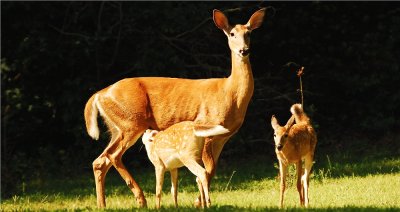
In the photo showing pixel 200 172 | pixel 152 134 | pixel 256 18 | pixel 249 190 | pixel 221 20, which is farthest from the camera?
pixel 249 190

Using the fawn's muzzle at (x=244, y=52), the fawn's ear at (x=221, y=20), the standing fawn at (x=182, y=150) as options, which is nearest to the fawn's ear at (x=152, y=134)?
the standing fawn at (x=182, y=150)

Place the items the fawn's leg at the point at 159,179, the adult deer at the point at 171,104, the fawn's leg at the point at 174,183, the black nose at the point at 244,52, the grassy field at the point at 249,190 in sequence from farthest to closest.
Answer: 1. the grassy field at the point at 249,190
2. the adult deer at the point at 171,104
3. the black nose at the point at 244,52
4. the fawn's leg at the point at 174,183
5. the fawn's leg at the point at 159,179

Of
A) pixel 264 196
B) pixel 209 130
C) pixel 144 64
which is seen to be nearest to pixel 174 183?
pixel 209 130

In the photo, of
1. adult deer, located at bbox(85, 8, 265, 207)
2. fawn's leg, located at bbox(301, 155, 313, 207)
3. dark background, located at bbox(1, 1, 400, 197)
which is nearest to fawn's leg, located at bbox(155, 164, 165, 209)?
adult deer, located at bbox(85, 8, 265, 207)

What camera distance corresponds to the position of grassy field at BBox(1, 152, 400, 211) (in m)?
8.86

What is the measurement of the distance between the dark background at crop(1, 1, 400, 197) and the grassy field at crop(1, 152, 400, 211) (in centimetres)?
114

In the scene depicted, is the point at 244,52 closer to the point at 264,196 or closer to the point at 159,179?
the point at 159,179

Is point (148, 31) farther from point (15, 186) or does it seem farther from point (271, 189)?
point (271, 189)

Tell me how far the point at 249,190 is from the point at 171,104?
2.23 meters

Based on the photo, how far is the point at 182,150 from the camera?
7.96 meters

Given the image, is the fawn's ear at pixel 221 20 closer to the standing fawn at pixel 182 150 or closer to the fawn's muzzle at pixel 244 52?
the fawn's muzzle at pixel 244 52

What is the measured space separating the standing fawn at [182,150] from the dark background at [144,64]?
209 inches

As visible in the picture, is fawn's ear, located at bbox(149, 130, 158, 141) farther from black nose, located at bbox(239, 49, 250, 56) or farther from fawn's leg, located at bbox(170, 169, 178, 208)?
black nose, located at bbox(239, 49, 250, 56)

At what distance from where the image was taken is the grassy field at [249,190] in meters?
A: 8.86
